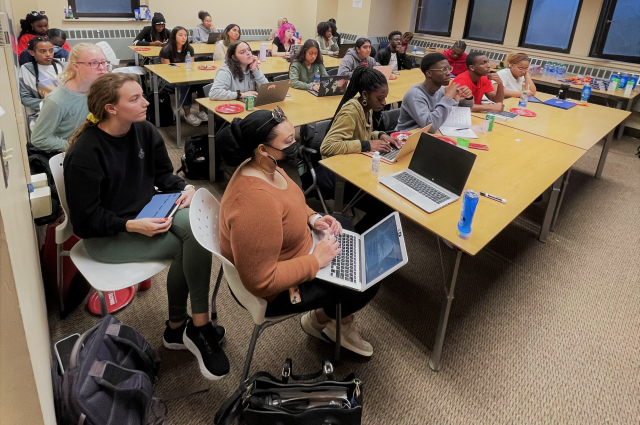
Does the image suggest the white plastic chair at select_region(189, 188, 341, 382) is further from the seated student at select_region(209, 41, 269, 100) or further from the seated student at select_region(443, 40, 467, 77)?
the seated student at select_region(443, 40, 467, 77)

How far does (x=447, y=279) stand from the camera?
6.15 feet

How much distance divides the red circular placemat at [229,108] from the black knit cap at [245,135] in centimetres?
172

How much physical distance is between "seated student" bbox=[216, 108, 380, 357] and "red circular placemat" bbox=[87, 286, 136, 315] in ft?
3.23

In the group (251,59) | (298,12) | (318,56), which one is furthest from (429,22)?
(251,59)

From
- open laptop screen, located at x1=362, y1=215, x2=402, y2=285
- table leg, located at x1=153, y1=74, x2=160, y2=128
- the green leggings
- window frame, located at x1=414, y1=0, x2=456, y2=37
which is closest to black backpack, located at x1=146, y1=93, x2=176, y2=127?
table leg, located at x1=153, y1=74, x2=160, y2=128

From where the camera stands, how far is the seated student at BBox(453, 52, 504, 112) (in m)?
3.48

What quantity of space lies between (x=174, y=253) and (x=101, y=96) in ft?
2.31

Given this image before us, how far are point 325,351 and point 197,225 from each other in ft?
3.16

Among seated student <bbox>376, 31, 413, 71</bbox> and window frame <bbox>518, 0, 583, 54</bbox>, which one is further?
window frame <bbox>518, 0, 583, 54</bbox>

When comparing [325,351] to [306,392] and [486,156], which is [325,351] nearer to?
[306,392]

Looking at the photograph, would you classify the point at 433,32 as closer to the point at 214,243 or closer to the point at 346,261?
the point at 346,261

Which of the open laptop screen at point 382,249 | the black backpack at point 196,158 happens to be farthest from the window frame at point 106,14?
the open laptop screen at point 382,249

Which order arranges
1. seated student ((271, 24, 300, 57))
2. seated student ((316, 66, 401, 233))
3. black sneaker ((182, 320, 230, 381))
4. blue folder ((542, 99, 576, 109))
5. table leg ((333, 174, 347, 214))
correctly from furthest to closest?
seated student ((271, 24, 300, 57)), blue folder ((542, 99, 576, 109)), seated student ((316, 66, 401, 233)), table leg ((333, 174, 347, 214)), black sneaker ((182, 320, 230, 381))

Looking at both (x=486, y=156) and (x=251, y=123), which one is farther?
(x=486, y=156)
